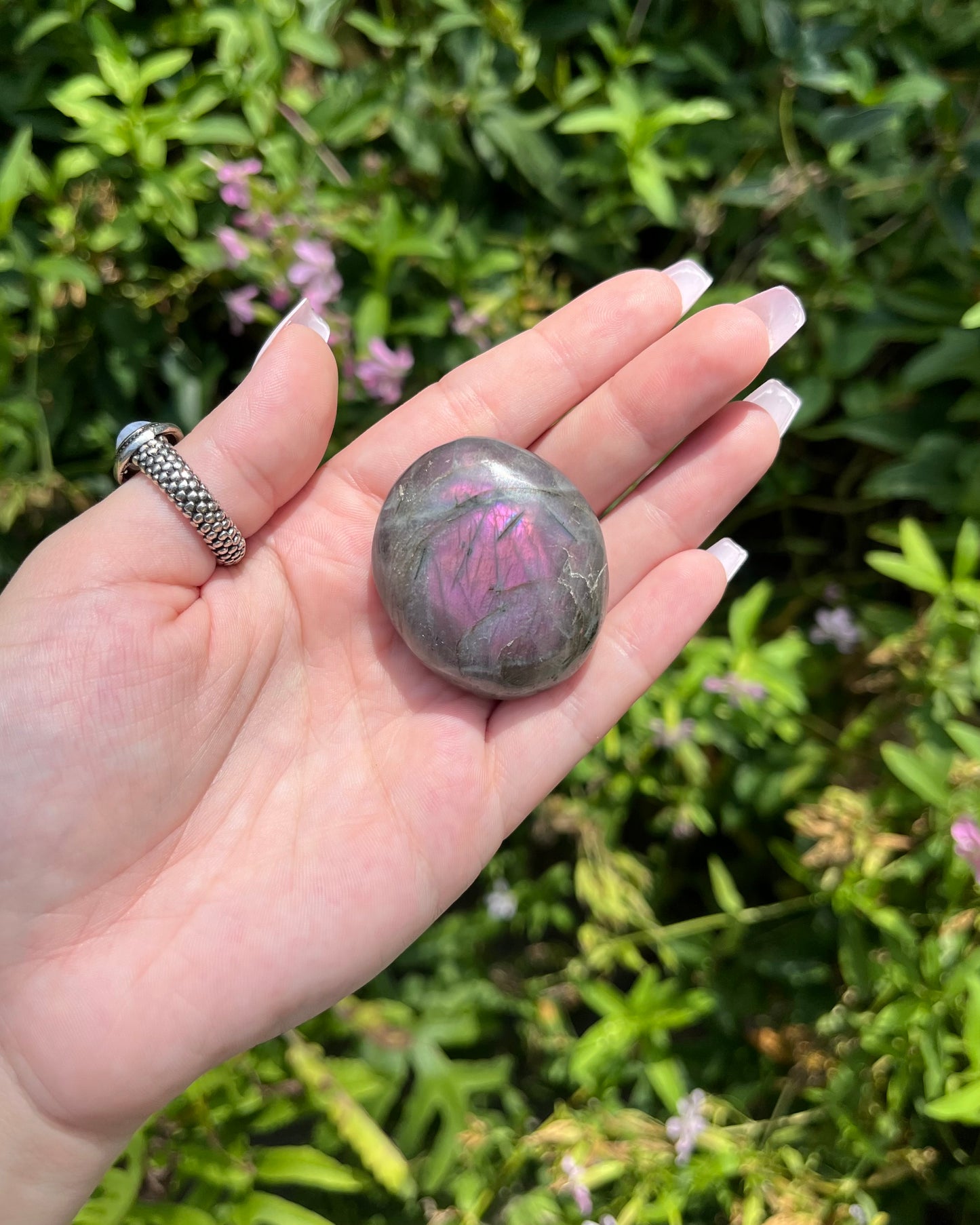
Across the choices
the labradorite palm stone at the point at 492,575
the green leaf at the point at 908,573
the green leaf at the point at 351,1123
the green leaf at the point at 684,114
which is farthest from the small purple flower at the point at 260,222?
the green leaf at the point at 351,1123

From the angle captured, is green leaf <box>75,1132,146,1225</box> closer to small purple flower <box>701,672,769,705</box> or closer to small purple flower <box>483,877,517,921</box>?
small purple flower <box>483,877,517,921</box>

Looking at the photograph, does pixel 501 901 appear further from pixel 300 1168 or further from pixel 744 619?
pixel 744 619

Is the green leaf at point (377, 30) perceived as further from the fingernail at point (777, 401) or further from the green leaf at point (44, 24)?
the fingernail at point (777, 401)

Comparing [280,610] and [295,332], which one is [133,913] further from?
[295,332]

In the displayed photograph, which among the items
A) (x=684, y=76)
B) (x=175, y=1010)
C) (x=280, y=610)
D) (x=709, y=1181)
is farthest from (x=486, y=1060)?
(x=684, y=76)

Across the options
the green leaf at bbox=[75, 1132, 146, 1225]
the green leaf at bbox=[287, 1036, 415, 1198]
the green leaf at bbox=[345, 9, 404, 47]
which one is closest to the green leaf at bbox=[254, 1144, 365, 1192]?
the green leaf at bbox=[287, 1036, 415, 1198]

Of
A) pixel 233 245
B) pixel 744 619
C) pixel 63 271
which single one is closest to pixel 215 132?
pixel 233 245
